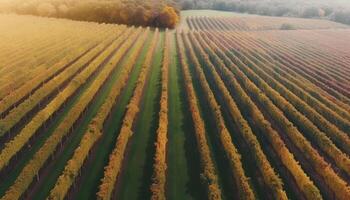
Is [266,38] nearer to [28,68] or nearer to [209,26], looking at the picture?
[209,26]

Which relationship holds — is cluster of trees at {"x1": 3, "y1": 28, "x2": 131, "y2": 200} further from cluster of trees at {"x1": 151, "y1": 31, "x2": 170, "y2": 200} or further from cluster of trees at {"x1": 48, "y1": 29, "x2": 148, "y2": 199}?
cluster of trees at {"x1": 151, "y1": 31, "x2": 170, "y2": 200}

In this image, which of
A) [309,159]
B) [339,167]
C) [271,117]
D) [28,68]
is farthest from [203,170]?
[28,68]

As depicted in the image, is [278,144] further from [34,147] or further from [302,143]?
[34,147]

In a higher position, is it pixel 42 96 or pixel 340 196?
pixel 42 96

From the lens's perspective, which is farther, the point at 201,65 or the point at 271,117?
the point at 201,65

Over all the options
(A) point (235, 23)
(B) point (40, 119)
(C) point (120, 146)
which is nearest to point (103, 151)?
(C) point (120, 146)

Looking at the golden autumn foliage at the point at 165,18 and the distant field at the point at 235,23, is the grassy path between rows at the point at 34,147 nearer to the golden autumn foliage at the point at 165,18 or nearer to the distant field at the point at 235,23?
the golden autumn foliage at the point at 165,18
